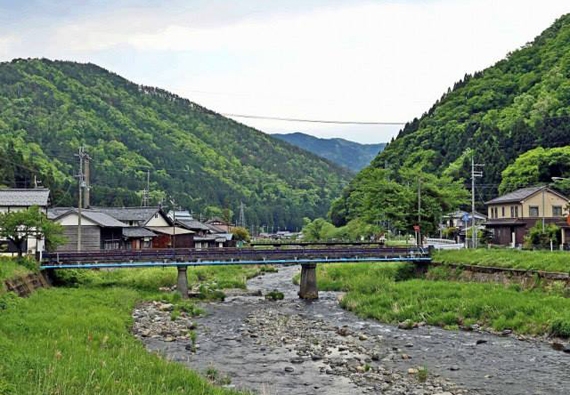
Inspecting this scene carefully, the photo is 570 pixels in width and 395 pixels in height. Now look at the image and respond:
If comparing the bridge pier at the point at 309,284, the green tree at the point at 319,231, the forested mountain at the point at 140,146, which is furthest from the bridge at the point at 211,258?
the forested mountain at the point at 140,146

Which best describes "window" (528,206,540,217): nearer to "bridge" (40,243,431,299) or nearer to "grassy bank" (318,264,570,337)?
"bridge" (40,243,431,299)

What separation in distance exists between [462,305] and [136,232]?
37929 millimetres

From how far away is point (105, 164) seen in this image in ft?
429

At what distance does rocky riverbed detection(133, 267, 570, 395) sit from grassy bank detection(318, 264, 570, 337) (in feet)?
4.28

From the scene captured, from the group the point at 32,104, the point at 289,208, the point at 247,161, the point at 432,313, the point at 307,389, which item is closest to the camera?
the point at 307,389

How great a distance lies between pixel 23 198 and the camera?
49812mm

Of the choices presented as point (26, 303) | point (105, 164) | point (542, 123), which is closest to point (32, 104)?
point (105, 164)

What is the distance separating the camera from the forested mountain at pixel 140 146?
Result: 12475 centimetres

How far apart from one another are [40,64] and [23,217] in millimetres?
150867

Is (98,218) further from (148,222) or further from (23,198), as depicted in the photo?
(148,222)

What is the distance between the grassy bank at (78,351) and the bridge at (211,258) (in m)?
3.54

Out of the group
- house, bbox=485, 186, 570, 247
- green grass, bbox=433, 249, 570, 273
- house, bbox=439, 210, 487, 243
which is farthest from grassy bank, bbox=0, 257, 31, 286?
house, bbox=439, 210, 487, 243

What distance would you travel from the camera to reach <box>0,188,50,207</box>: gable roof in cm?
4881

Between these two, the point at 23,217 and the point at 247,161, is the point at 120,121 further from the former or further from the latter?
the point at 23,217
